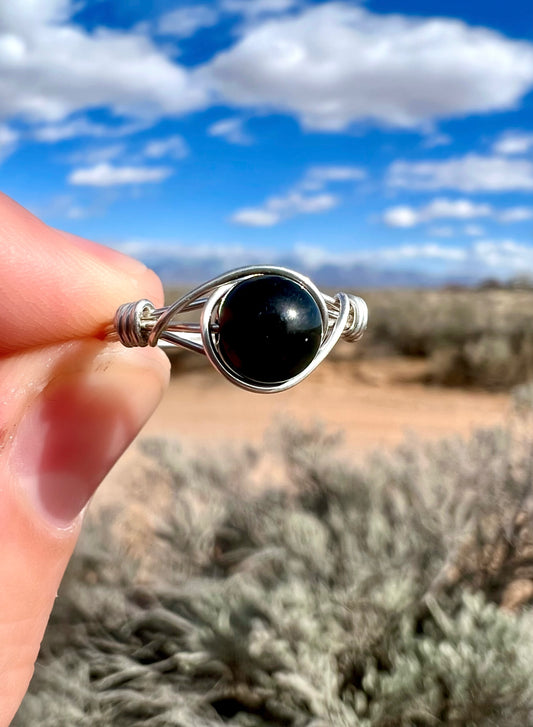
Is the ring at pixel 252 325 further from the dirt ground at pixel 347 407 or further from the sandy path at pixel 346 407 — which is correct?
the sandy path at pixel 346 407

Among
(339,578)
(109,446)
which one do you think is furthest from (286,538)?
(109,446)

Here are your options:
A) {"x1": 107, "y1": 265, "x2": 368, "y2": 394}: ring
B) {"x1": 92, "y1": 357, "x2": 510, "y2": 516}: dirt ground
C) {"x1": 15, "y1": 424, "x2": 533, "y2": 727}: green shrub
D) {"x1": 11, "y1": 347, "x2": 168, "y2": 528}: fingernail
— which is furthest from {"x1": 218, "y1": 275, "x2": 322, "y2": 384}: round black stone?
{"x1": 92, "y1": 357, "x2": 510, "y2": 516}: dirt ground

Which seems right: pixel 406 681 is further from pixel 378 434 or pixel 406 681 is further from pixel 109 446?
A: pixel 378 434

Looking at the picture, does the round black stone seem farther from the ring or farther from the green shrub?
the green shrub

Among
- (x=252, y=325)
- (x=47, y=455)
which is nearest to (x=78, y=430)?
(x=47, y=455)

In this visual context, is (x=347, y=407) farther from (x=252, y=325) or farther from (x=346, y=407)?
(x=252, y=325)

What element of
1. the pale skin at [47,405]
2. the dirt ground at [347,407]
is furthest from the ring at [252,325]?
the dirt ground at [347,407]
